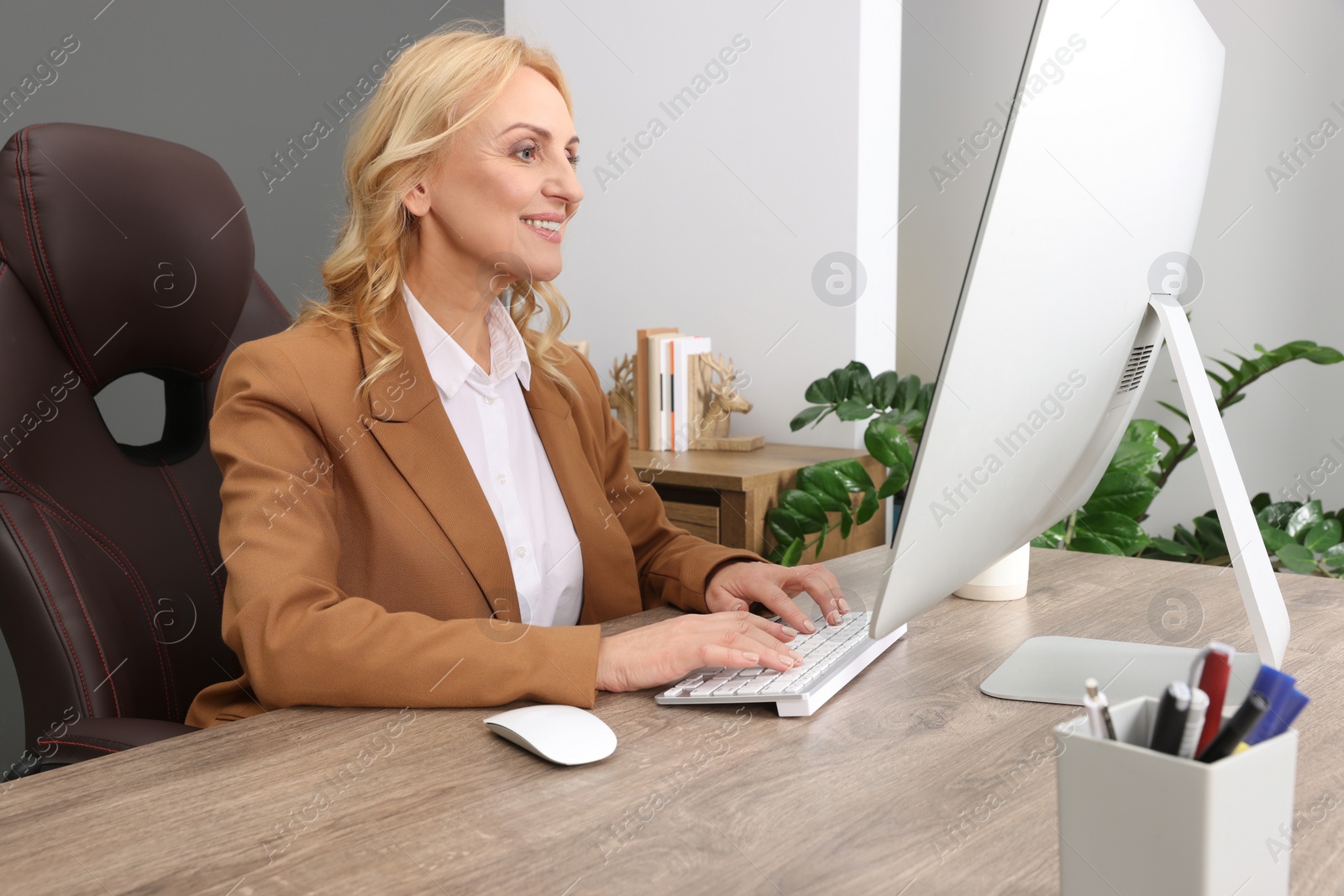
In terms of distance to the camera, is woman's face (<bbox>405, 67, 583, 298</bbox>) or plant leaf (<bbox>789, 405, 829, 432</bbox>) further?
plant leaf (<bbox>789, 405, 829, 432</bbox>)

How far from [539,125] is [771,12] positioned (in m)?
1.78

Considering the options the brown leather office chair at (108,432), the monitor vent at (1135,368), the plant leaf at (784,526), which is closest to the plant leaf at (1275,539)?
the plant leaf at (784,526)

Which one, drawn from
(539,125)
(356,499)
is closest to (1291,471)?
(539,125)

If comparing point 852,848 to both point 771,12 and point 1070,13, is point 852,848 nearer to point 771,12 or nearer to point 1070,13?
point 1070,13

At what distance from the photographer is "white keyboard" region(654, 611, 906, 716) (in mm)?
856

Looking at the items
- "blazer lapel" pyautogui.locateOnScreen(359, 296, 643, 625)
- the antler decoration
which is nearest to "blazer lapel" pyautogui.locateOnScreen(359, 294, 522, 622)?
"blazer lapel" pyautogui.locateOnScreen(359, 296, 643, 625)

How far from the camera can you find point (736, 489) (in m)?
2.38

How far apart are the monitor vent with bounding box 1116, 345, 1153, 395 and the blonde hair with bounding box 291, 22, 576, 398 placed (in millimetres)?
802

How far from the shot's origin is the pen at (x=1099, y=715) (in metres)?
0.48

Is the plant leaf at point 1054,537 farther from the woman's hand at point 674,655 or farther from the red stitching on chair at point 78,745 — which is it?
the red stitching on chair at point 78,745

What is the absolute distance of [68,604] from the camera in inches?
41.3

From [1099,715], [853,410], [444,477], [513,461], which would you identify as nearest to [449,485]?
[444,477]

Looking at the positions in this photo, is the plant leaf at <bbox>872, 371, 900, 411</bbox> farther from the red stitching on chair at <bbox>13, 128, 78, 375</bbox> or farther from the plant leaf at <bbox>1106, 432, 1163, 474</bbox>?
the red stitching on chair at <bbox>13, 128, 78, 375</bbox>

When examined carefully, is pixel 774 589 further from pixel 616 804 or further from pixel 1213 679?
pixel 1213 679
